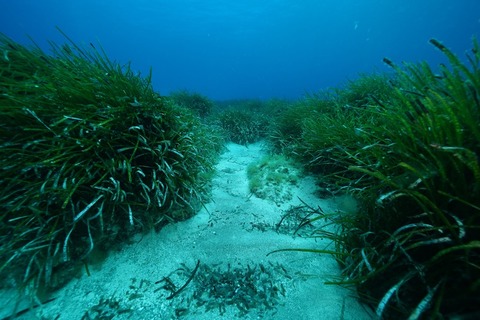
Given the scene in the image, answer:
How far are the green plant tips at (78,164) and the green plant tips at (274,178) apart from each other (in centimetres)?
121

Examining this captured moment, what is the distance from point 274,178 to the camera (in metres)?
4.06

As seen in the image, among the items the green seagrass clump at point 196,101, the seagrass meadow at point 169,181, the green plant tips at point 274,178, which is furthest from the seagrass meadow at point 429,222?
the green seagrass clump at point 196,101

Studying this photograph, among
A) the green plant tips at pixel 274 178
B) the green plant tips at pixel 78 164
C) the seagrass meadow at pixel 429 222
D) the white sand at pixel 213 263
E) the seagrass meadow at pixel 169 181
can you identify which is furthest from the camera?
the green plant tips at pixel 274 178

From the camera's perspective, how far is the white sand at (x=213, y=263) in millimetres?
1904

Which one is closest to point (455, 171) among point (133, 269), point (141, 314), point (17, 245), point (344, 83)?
point (141, 314)

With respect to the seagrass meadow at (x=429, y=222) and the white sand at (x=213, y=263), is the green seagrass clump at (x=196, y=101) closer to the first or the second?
the white sand at (x=213, y=263)

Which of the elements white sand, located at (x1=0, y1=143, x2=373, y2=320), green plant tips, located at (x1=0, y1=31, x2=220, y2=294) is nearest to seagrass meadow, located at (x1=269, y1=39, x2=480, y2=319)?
white sand, located at (x1=0, y1=143, x2=373, y2=320)

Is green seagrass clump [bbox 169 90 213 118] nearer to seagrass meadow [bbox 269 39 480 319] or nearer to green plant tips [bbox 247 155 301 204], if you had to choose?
green plant tips [bbox 247 155 301 204]

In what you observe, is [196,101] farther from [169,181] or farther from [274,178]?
[169,181]

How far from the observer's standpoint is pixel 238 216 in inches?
128

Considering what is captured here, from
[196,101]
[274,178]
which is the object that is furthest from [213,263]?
[196,101]

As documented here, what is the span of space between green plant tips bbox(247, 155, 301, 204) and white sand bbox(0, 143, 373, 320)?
196 mm

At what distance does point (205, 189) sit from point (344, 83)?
23.4 ft

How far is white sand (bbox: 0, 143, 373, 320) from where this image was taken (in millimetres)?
1904
